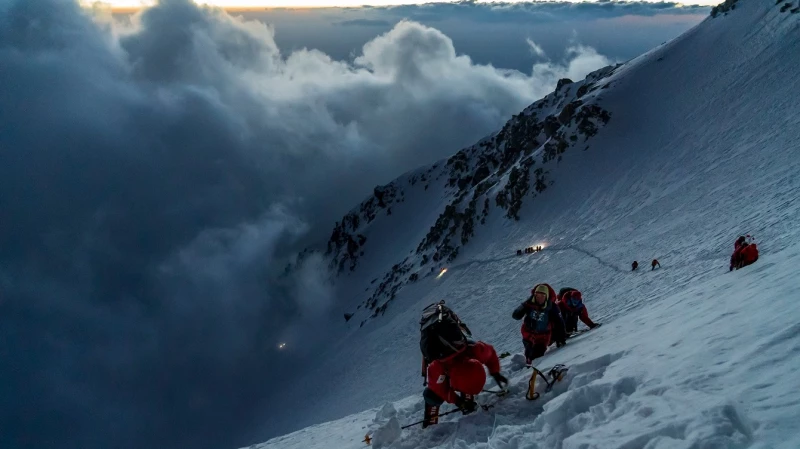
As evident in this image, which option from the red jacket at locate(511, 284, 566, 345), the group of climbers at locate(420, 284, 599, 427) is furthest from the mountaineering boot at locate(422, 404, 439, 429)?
the red jacket at locate(511, 284, 566, 345)

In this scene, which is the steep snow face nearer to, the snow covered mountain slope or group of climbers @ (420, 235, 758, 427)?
the snow covered mountain slope

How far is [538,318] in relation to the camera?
9.41 meters

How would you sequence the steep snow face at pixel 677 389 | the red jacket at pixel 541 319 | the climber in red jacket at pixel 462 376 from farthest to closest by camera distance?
the red jacket at pixel 541 319, the climber in red jacket at pixel 462 376, the steep snow face at pixel 677 389

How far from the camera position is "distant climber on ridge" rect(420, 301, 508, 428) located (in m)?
6.50

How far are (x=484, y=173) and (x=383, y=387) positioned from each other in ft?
173

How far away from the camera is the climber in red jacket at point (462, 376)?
255 inches

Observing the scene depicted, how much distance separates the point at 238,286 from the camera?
15588 centimetres

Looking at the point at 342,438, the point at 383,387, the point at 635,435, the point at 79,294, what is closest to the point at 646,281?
the point at 342,438

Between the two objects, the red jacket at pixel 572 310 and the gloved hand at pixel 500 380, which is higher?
the red jacket at pixel 572 310

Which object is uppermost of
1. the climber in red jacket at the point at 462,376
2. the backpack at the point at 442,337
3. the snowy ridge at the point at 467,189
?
the snowy ridge at the point at 467,189

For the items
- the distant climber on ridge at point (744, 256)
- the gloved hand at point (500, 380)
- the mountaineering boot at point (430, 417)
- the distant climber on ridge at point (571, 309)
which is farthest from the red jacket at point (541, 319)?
the distant climber on ridge at point (744, 256)

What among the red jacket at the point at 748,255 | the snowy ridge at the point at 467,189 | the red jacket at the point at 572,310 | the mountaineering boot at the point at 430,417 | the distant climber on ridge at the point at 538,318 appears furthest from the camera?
the snowy ridge at the point at 467,189

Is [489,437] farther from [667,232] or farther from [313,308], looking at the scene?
[313,308]

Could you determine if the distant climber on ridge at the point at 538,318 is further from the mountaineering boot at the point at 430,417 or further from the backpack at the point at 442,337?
the mountaineering boot at the point at 430,417
